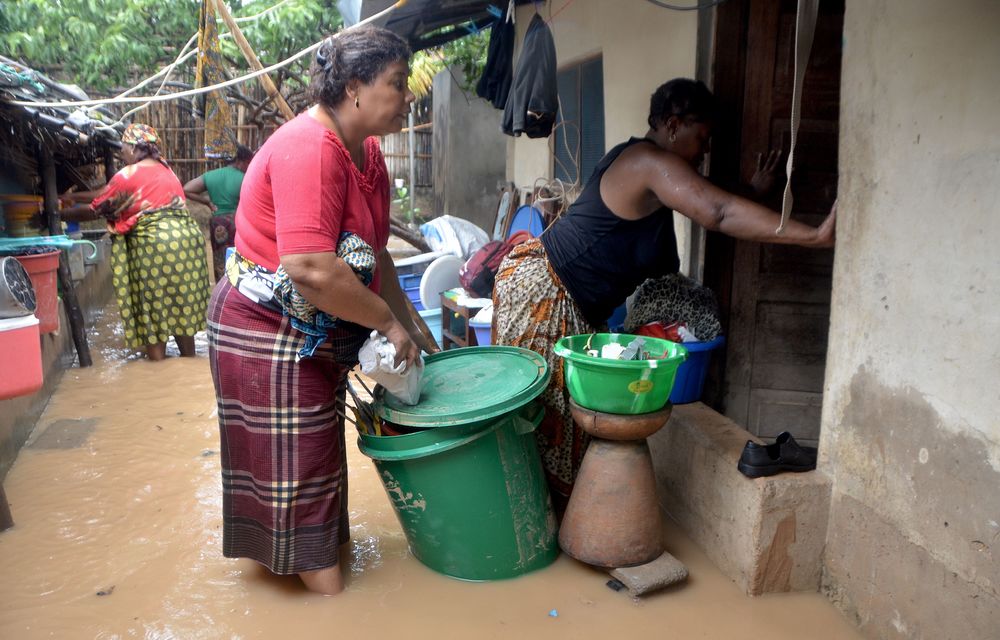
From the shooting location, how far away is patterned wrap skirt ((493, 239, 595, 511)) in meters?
2.94

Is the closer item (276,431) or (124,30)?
(276,431)

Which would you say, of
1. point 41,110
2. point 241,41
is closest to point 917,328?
point 241,41

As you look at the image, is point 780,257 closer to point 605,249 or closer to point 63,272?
point 605,249

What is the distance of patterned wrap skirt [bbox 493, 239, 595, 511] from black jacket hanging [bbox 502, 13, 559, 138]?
1351 millimetres

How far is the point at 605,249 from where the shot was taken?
9.24 feet

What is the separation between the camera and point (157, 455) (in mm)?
3883

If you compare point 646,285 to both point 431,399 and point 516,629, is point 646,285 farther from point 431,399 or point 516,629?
point 516,629

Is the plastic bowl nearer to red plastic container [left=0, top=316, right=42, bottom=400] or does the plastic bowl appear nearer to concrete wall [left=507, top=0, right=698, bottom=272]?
concrete wall [left=507, top=0, right=698, bottom=272]

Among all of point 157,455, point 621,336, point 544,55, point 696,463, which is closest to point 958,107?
point 621,336

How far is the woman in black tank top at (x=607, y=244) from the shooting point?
260cm

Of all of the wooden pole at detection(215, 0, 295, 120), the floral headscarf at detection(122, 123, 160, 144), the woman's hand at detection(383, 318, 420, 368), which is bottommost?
the woman's hand at detection(383, 318, 420, 368)

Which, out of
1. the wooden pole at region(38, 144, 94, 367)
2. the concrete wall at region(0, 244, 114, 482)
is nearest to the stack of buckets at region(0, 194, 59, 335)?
the concrete wall at region(0, 244, 114, 482)

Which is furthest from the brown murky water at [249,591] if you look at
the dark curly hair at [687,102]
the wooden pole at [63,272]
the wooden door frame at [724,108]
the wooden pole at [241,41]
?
the wooden pole at [241,41]

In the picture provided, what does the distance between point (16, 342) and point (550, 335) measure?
195 cm
